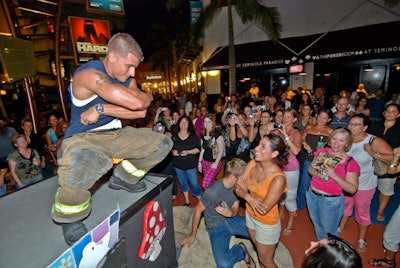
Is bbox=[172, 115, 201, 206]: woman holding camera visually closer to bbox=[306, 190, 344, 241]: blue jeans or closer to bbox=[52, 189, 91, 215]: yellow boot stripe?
bbox=[306, 190, 344, 241]: blue jeans

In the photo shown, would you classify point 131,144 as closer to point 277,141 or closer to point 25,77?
point 277,141

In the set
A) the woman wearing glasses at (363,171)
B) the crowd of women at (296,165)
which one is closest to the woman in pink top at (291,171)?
the crowd of women at (296,165)

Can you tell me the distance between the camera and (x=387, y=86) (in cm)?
1261

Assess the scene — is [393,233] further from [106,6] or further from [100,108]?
[106,6]

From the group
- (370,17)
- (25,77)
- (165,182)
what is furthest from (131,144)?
(370,17)

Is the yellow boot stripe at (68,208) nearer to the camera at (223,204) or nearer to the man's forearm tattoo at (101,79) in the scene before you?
the man's forearm tattoo at (101,79)

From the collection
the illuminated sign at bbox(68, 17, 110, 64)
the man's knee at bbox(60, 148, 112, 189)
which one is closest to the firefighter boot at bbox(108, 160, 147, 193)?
the man's knee at bbox(60, 148, 112, 189)

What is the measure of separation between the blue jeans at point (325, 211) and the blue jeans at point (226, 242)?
1.02m

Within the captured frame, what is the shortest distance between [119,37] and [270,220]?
7.99 feet

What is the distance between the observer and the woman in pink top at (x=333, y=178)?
2812mm

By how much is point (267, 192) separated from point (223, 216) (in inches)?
32.5

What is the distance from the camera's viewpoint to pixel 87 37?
10.1 meters

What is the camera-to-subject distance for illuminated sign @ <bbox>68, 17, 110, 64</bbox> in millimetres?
9641

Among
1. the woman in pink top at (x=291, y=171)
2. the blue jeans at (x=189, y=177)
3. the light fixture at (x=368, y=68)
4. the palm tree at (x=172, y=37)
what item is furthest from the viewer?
the palm tree at (x=172, y=37)
